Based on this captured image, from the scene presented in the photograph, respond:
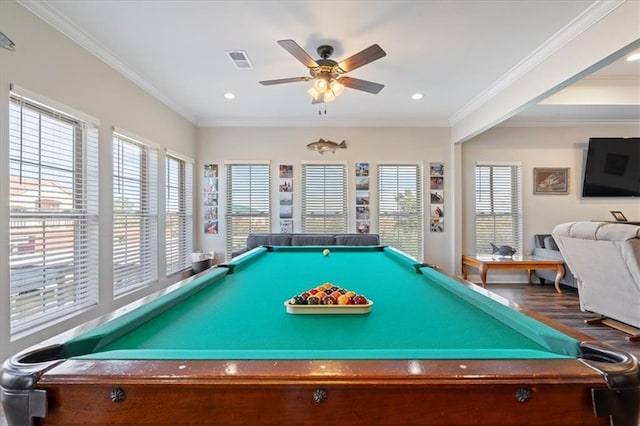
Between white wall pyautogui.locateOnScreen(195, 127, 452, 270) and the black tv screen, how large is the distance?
2392 millimetres

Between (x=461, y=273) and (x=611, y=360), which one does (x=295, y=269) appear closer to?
(x=611, y=360)

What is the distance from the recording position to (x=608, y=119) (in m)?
5.30

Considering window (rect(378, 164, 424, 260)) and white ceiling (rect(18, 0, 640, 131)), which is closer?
white ceiling (rect(18, 0, 640, 131))

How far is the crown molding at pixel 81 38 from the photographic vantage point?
2.33 meters

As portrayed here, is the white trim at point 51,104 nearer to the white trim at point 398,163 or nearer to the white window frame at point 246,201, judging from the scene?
→ the white window frame at point 246,201

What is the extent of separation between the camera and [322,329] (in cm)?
104

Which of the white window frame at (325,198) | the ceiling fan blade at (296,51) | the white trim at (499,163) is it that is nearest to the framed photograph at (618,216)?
the white trim at (499,163)

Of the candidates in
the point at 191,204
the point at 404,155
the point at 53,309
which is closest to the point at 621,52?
the point at 404,155

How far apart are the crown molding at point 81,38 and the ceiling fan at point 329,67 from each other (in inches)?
64.7

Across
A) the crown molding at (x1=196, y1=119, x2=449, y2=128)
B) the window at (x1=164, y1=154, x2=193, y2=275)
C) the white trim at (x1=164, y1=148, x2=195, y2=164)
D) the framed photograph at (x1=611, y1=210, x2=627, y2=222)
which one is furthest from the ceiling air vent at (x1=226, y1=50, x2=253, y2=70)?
the framed photograph at (x1=611, y1=210, x2=627, y2=222)

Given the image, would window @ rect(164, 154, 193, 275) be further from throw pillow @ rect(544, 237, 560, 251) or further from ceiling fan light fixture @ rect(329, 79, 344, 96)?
throw pillow @ rect(544, 237, 560, 251)

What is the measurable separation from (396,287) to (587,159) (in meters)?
5.65

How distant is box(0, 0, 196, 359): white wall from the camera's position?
2.11 m

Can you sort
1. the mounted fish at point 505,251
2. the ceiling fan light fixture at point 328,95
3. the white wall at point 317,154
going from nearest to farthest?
1. the ceiling fan light fixture at point 328,95
2. the mounted fish at point 505,251
3. the white wall at point 317,154
